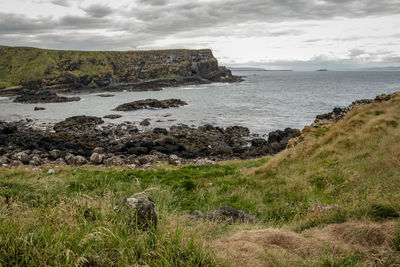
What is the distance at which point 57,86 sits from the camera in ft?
373

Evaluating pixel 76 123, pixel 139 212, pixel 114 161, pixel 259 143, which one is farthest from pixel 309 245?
pixel 76 123

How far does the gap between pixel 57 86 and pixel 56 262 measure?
127 m

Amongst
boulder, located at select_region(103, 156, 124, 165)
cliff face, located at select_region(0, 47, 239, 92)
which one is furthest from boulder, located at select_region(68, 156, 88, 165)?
cliff face, located at select_region(0, 47, 239, 92)

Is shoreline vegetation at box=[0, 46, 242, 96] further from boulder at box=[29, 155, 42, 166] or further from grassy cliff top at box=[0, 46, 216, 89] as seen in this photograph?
boulder at box=[29, 155, 42, 166]

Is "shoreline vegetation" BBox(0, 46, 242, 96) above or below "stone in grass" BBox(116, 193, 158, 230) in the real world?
above

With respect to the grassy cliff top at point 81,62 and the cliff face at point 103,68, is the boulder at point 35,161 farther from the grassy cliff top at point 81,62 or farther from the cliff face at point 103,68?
the grassy cliff top at point 81,62

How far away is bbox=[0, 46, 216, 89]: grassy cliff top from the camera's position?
12493cm

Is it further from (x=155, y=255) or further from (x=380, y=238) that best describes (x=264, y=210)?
(x=155, y=255)

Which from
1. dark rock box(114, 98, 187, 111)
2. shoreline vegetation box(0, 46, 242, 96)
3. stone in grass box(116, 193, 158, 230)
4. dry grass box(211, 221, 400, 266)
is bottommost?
dark rock box(114, 98, 187, 111)

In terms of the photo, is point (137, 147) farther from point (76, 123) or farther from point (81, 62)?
point (81, 62)

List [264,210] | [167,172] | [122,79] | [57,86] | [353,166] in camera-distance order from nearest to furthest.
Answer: [264,210] < [353,166] < [167,172] < [57,86] < [122,79]

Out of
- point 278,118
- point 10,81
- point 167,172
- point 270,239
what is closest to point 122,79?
point 10,81

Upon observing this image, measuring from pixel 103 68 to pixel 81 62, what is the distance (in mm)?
12821

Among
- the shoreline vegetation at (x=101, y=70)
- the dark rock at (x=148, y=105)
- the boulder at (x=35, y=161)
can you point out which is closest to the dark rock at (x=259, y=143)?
the boulder at (x=35, y=161)
